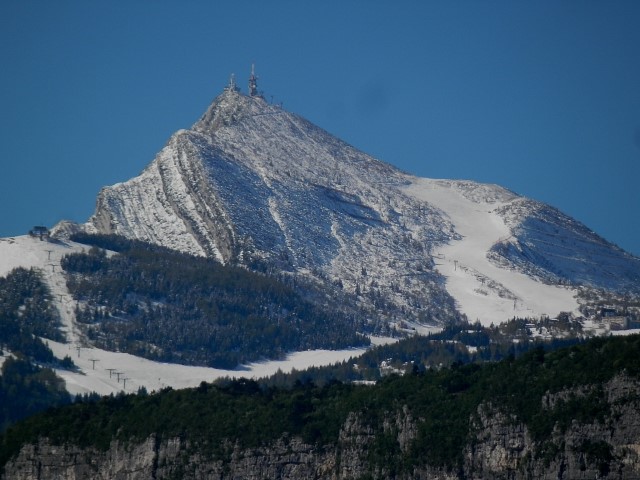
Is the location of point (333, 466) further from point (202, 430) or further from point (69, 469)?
point (69, 469)

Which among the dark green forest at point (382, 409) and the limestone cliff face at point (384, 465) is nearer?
the limestone cliff face at point (384, 465)

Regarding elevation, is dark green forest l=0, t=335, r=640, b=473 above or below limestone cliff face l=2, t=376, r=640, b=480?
above

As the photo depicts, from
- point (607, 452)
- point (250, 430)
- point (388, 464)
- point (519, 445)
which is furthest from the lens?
point (250, 430)

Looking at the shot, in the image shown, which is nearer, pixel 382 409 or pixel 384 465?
pixel 384 465

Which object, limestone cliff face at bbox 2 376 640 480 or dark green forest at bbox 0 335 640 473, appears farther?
dark green forest at bbox 0 335 640 473

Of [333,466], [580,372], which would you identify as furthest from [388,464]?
[580,372]
